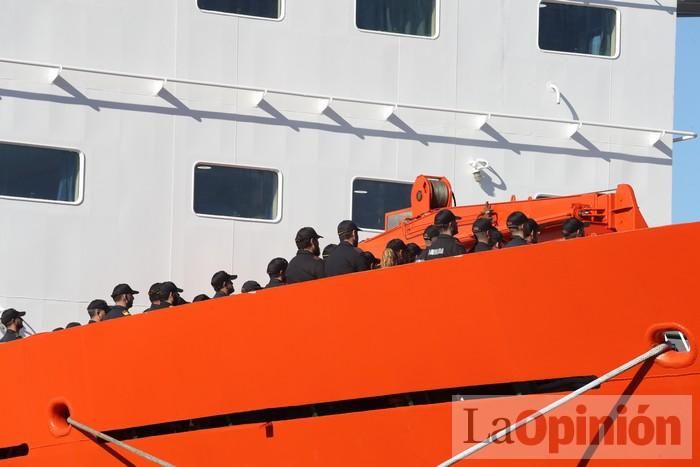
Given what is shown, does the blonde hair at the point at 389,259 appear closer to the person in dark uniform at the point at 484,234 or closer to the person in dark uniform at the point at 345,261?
the person in dark uniform at the point at 345,261

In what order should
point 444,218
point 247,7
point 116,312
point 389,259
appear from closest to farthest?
1. point 389,259
2. point 444,218
3. point 116,312
4. point 247,7

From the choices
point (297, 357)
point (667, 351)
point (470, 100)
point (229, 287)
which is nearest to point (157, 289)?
point (229, 287)

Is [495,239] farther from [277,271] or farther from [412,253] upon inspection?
[277,271]

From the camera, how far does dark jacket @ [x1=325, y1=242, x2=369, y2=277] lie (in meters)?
8.89

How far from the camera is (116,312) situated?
32.3 feet

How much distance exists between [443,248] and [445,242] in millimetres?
59

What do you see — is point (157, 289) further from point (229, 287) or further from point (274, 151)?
point (274, 151)

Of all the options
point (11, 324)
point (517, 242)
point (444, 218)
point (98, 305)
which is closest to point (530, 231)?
point (517, 242)

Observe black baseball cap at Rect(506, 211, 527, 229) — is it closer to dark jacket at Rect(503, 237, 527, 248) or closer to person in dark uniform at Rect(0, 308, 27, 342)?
dark jacket at Rect(503, 237, 527, 248)

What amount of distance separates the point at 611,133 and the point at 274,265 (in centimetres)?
413

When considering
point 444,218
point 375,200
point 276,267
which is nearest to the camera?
point 444,218

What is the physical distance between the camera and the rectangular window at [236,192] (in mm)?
11086

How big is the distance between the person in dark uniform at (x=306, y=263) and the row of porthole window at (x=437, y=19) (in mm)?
3070

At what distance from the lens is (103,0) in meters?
11.1
